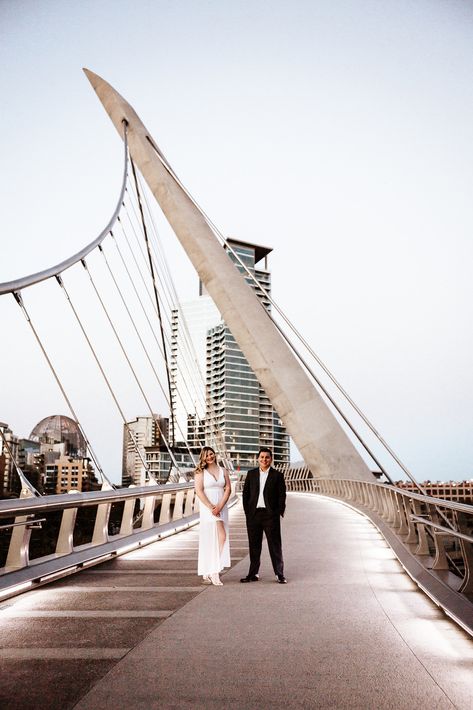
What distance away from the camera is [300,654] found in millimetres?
4285

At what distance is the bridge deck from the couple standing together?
0.25m

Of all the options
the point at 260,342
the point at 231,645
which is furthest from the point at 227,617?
the point at 260,342

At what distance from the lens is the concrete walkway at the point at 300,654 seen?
345cm

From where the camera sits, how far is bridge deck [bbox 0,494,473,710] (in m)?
3.50

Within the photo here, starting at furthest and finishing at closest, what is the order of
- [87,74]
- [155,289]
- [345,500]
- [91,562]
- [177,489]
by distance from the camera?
[87,74]
[155,289]
[345,500]
[177,489]
[91,562]

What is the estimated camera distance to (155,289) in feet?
93.5

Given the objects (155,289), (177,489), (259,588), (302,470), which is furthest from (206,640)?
(302,470)

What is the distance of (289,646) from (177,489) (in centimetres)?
844

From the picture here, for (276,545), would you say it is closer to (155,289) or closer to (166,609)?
(166,609)

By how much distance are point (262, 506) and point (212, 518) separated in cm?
56

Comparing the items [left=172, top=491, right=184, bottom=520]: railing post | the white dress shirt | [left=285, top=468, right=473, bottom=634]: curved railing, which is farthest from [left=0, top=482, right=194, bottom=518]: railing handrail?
[left=172, top=491, right=184, bottom=520]: railing post

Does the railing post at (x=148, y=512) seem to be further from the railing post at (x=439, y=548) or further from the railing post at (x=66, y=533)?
the railing post at (x=439, y=548)

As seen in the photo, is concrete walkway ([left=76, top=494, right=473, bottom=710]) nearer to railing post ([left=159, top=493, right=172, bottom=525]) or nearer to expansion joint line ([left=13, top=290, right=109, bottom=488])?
expansion joint line ([left=13, top=290, right=109, bottom=488])

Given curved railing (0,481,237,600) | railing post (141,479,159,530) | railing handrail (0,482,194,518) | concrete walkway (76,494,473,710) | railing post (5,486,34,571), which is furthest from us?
railing post (141,479,159,530)
